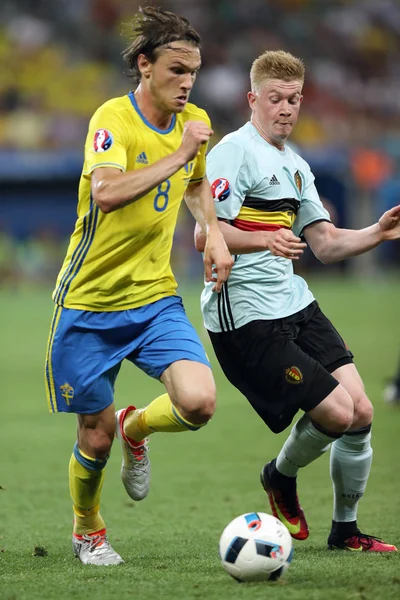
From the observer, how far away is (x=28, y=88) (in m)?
→ 30.2

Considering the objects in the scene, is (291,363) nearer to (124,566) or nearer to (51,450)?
(124,566)

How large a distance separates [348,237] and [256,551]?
1898mm

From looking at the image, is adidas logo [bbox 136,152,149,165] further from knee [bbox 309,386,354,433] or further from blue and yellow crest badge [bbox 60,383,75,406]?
knee [bbox 309,386,354,433]

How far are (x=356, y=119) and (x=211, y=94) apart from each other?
473 cm

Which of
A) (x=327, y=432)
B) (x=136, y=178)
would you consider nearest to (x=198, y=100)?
(x=327, y=432)

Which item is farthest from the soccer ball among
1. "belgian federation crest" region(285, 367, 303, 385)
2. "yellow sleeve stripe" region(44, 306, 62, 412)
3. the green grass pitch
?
"yellow sleeve stripe" region(44, 306, 62, 412)

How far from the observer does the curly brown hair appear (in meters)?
4.63

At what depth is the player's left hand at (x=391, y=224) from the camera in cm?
510

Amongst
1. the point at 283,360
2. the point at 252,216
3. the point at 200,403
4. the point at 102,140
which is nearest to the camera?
the point at 102,140

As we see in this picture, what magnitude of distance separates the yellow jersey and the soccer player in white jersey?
32 centimetres

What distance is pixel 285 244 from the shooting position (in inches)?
186

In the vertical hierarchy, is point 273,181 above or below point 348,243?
above

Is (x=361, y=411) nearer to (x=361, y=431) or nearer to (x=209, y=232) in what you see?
(x=361, y=431)

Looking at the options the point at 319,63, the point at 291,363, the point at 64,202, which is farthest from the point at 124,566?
the point at 319,63
